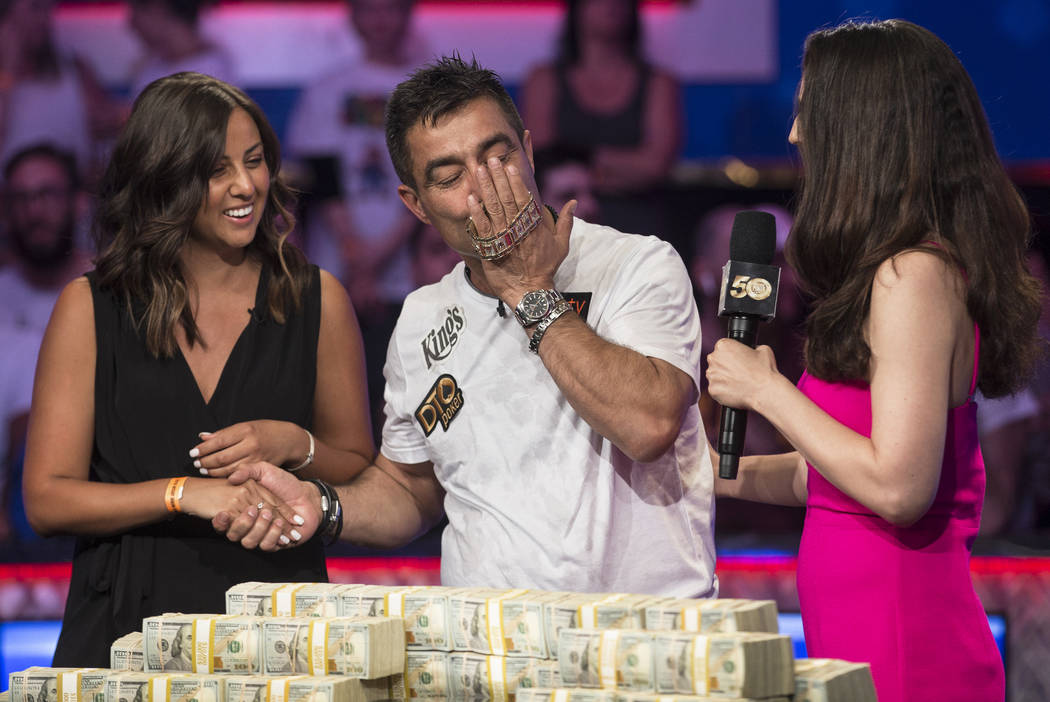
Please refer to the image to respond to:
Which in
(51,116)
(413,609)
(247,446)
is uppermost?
(51,116)

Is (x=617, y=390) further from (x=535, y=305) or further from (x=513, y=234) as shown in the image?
(x=513, y=234)

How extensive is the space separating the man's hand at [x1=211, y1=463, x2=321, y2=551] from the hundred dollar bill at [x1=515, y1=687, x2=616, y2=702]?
0.91 metres

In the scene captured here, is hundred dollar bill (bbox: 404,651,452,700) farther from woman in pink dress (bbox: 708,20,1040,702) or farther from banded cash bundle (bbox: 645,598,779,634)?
woman in pink dress (bbox: 708,20,1040,702)

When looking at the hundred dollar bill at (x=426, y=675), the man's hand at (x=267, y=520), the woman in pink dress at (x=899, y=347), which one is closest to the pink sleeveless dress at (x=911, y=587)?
the woman in pink dress at (x=899, y=347)

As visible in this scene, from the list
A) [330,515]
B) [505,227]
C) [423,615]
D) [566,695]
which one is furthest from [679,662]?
[330,515]

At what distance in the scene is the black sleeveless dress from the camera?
233 cm

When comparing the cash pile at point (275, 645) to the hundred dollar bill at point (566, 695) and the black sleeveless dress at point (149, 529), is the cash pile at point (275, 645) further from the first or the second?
the black sleeveless dress at point (149, 529)

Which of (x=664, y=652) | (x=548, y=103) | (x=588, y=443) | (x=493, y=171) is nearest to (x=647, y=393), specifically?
(x=588, y=443)

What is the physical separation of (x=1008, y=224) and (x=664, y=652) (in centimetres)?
92

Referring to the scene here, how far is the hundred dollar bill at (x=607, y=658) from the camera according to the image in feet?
4.65

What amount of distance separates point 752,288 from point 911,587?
1.73 feet

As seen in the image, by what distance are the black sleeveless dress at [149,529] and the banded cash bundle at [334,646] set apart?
2.58 ft

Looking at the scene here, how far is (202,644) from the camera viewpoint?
1637 millimetres

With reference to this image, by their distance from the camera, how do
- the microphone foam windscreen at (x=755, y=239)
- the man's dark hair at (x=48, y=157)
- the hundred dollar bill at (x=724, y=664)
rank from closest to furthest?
the hundred dollar bill at (x=724, y=664) → the microphone foam windscreen at (x=755, y=239) → the man's dark hair at (x=48, y=157)
